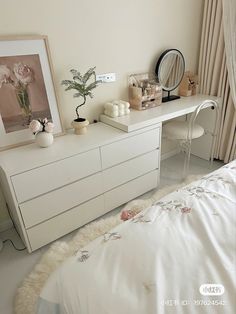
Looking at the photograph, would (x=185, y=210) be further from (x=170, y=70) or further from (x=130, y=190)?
(x=170, y=70)

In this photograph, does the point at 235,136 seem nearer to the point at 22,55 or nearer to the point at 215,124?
the point at 215,124

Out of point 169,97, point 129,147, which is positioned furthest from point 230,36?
point 129,147

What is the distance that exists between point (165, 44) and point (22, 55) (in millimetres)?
1413

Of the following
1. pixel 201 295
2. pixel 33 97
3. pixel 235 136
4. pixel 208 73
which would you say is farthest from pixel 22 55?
pixel 235 136

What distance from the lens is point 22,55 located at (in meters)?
1.62

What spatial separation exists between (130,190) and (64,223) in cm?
64

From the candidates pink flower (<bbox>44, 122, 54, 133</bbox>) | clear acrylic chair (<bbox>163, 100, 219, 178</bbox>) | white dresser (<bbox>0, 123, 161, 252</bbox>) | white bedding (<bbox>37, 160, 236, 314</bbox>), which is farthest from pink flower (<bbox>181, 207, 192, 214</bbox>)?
clear acrylic chair (<bbox>163, 100, 219, 178</bbox>)

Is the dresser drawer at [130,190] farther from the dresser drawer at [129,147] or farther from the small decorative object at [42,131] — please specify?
the small decorative object at [42,131]

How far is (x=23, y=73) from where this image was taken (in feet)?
5.41

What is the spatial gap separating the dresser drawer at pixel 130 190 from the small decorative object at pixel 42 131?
64cm

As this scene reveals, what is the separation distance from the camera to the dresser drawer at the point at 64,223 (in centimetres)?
170

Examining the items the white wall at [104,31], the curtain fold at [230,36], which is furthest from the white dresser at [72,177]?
the curtain fold at [230,36]

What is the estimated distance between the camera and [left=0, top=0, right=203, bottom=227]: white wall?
1615mm

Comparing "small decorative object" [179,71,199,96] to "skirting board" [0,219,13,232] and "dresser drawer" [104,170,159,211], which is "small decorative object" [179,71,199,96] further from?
"skirting board" [0,219,13,232]
